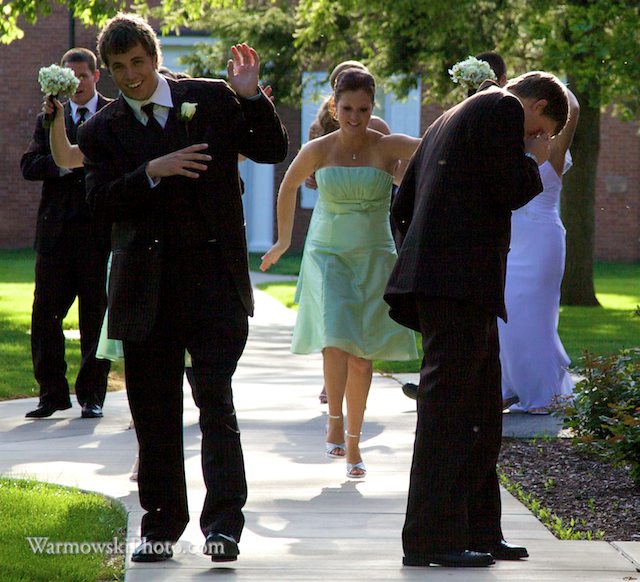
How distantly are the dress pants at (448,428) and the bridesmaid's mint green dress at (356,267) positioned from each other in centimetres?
218

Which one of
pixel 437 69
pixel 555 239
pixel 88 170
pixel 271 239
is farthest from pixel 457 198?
pixel 271 239

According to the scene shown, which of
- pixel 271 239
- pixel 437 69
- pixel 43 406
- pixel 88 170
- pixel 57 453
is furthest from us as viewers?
pixel 271 239

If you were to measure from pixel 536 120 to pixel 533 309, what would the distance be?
413 centimetres

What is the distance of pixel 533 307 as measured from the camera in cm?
866

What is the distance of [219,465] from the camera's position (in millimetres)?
4641

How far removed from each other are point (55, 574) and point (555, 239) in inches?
196

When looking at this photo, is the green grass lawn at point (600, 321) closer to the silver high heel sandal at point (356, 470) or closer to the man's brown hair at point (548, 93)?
the silver high heel sandal at point (356, 470)

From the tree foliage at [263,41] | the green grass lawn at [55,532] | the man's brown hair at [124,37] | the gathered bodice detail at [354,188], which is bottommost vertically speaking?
the green grass lawn at [55,532]

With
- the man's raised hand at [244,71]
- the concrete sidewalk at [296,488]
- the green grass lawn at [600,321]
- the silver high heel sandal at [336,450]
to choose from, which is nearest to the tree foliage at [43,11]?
the green grass lawn at [600,321]

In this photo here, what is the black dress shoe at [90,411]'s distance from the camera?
8.33 m

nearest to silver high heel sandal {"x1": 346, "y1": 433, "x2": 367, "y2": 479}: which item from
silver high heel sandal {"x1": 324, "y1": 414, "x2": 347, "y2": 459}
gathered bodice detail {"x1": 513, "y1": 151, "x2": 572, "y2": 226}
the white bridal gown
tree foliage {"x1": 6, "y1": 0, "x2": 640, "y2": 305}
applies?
silver high heel sandal {"x1": 324, "y1": 414, "x2": 347, "y2": 459}

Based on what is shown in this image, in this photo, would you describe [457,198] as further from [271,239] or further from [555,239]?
[271,239]

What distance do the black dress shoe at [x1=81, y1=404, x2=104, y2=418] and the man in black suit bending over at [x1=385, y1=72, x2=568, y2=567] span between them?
13.5ft

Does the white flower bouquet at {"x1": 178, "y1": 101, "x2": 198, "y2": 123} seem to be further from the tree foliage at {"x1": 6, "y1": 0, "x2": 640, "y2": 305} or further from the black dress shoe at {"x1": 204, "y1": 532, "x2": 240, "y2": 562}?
the tree foliage at {"x1": 6, "y1": 0, "x2": 640, "y2": 305}
